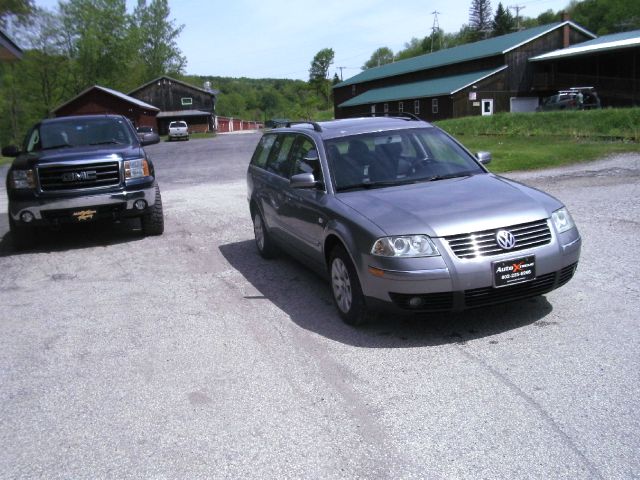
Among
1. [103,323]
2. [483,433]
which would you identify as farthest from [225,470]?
[103,323]

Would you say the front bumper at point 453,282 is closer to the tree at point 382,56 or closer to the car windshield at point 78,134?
the car windshield at point 78,134

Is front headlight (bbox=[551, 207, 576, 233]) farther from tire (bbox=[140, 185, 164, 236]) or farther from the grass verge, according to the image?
the grass verge

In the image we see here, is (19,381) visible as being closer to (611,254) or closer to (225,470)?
(225,470)

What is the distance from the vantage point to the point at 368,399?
4.00 metres

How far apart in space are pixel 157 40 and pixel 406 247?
10554 cm

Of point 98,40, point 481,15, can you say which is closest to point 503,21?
point 481,15

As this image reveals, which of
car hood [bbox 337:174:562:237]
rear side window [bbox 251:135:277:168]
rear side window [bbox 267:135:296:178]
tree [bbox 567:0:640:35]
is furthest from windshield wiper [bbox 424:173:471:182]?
tree [bbox 567:0:640:35]

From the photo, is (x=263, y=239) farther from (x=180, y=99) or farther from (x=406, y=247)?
(x=180, y=99)

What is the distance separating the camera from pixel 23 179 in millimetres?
9195

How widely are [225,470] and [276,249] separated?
4.82m

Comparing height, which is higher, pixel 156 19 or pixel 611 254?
pixel 156 19

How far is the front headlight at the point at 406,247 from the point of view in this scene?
4719 mm

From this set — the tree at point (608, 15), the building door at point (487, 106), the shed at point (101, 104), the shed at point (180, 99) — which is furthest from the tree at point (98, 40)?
the tree at point (608, 15)

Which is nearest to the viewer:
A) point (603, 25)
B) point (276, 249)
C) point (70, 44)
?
point (276, 249)
